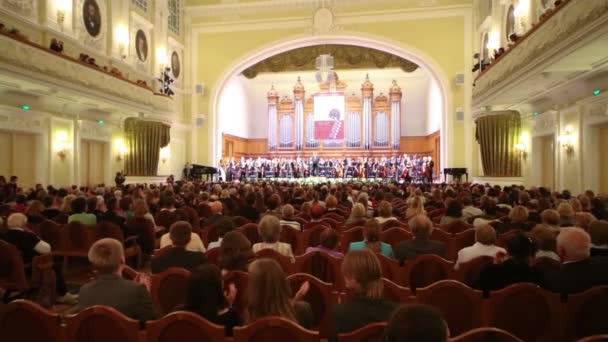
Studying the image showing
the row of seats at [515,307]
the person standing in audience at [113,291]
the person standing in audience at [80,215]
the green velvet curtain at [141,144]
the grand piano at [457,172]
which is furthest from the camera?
the grand piano at [457,172]

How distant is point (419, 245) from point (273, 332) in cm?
225

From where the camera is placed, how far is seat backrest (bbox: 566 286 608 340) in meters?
2.56

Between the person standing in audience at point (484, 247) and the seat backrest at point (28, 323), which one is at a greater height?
Answer: the person standing in audience at point (484, 247)

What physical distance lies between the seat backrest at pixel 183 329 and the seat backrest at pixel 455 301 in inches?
50.7

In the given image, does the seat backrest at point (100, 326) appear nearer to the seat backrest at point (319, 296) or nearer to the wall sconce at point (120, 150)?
the seat backrest at point (319, 296)

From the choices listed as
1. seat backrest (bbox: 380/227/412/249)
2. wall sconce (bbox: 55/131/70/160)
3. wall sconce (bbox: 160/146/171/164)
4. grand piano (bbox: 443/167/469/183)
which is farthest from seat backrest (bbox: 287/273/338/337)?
wall sconce (bbox: 160/146/171/164)

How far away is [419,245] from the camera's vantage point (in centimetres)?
392

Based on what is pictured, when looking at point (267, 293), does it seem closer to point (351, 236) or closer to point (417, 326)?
point (417, 326)

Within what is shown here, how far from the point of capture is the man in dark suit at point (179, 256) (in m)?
3.52

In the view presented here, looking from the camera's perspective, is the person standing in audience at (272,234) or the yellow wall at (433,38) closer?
the person standing in audience at (272,234)

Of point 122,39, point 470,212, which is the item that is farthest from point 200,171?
point 470,212

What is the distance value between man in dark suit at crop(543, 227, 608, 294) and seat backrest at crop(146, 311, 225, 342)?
2.21 metres

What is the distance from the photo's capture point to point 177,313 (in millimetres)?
2084

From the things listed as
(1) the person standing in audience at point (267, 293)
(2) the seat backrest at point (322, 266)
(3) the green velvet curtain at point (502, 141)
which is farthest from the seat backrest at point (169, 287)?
(3) the green velvet curtain at point (502, 141)
